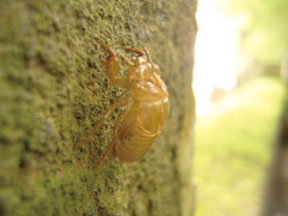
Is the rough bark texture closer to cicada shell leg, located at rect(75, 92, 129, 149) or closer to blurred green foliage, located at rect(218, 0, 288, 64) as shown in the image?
cicada shell leg, located at rect(75, 92, 129, 149)

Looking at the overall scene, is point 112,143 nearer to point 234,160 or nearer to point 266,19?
point 234,160

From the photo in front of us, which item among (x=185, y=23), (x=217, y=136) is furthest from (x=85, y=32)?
(x=217, y=136)

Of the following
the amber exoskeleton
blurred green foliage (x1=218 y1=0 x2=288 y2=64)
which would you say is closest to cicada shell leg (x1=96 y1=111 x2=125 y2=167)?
the amber exoskeleton

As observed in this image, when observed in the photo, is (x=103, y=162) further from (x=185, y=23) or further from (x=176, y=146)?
(x=185, y=23)

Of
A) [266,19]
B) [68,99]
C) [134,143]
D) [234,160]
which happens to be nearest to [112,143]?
[134,143]

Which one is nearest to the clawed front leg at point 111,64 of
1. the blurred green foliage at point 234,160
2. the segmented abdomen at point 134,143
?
the segmented abdomen at point 134,143
